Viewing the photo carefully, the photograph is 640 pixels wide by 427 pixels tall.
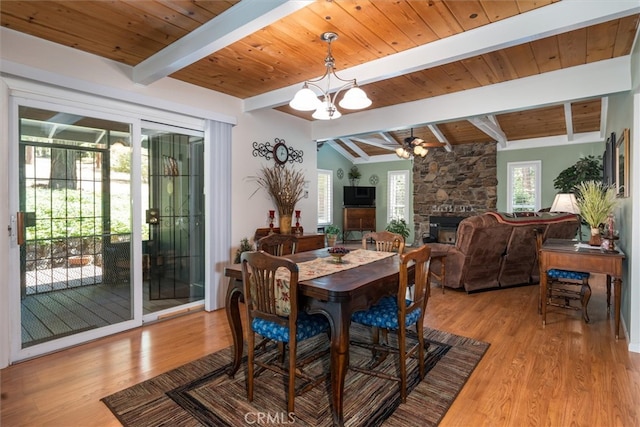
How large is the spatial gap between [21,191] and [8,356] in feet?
4.19

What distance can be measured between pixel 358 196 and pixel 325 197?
93 cm

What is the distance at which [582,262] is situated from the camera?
317 centimetres

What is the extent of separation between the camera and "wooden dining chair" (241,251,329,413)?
1.95m

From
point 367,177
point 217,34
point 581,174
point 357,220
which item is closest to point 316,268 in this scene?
point 217,34

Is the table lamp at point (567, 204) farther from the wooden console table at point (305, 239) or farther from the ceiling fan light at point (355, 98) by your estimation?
the ceiling fan light at point (355, 98)

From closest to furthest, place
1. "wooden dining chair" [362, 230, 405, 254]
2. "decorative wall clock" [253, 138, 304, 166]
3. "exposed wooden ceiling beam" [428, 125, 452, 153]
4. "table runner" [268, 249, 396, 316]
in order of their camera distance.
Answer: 1. "table runner" [268, 249, 396, 316]
2. "wooden dining chair" [362, 230, 405, 254]
3. "decorative wall clock" [253, 138, 304, 166]
4. "exposed wooden ceiling beam" [428, 125, 452, 153]

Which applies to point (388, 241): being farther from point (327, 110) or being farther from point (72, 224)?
point (72, 224)

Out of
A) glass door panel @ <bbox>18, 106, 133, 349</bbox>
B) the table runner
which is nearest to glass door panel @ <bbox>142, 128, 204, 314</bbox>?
glass door panel @ <bbox>18, 106, 133, 349</bbox>

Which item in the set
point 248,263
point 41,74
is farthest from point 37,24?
point 248,263

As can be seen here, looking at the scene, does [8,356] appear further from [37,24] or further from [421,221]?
[421,221]

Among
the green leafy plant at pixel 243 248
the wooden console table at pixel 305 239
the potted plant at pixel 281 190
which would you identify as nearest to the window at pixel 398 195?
the wooden console table at pixel 305 239

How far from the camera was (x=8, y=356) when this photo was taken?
2594mm

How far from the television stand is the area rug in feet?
22.4

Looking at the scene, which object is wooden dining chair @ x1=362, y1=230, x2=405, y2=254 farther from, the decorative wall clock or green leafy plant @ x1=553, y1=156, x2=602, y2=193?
green leafy plant @ x1=553, y1=156, x2=602, y2=193
